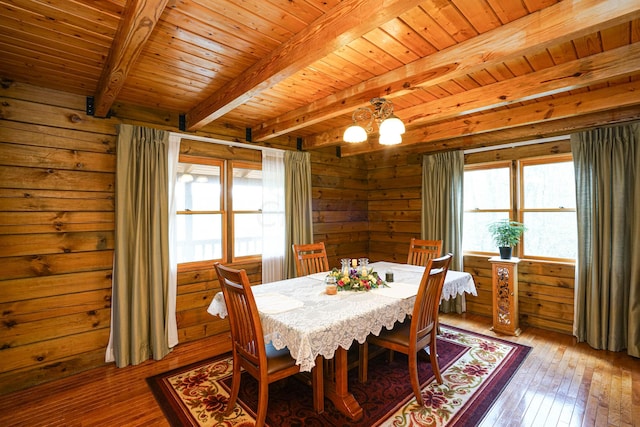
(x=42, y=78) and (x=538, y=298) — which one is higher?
(x=42, y=78)

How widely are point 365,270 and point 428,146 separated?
8.51 feet

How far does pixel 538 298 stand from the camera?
12.0 feet

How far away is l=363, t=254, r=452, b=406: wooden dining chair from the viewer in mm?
2094

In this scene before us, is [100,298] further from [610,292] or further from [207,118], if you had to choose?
[610,292]

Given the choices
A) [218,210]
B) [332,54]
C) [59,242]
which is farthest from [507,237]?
[59,242]

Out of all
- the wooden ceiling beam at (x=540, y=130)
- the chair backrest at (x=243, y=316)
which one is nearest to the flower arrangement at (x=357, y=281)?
the chair backrest at (x=243, y=316)

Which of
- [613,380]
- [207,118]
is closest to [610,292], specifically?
[613,380]

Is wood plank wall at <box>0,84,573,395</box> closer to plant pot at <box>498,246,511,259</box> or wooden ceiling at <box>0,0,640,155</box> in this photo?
wooden ceiling at <box>0,0,640,155</box>

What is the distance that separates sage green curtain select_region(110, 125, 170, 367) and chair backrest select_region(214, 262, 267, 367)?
52.7 inches

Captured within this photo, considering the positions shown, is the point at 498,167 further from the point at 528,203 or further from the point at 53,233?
the point at 53,233

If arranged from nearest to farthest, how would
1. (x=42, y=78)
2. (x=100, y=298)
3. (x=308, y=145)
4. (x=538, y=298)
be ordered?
1. (x=42, y=78)
2. (x=100, y=298)
3. (x=538, y=298)
4. (x=308, y=145)

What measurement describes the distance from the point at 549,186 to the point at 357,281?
282cm

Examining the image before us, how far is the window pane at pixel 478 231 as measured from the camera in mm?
4102

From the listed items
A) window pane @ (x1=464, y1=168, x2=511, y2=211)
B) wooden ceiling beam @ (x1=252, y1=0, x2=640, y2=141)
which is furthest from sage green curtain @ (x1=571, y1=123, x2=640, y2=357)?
wooden ceiling beam @ (x1=252, y1=0, x2=640, y2=141)
